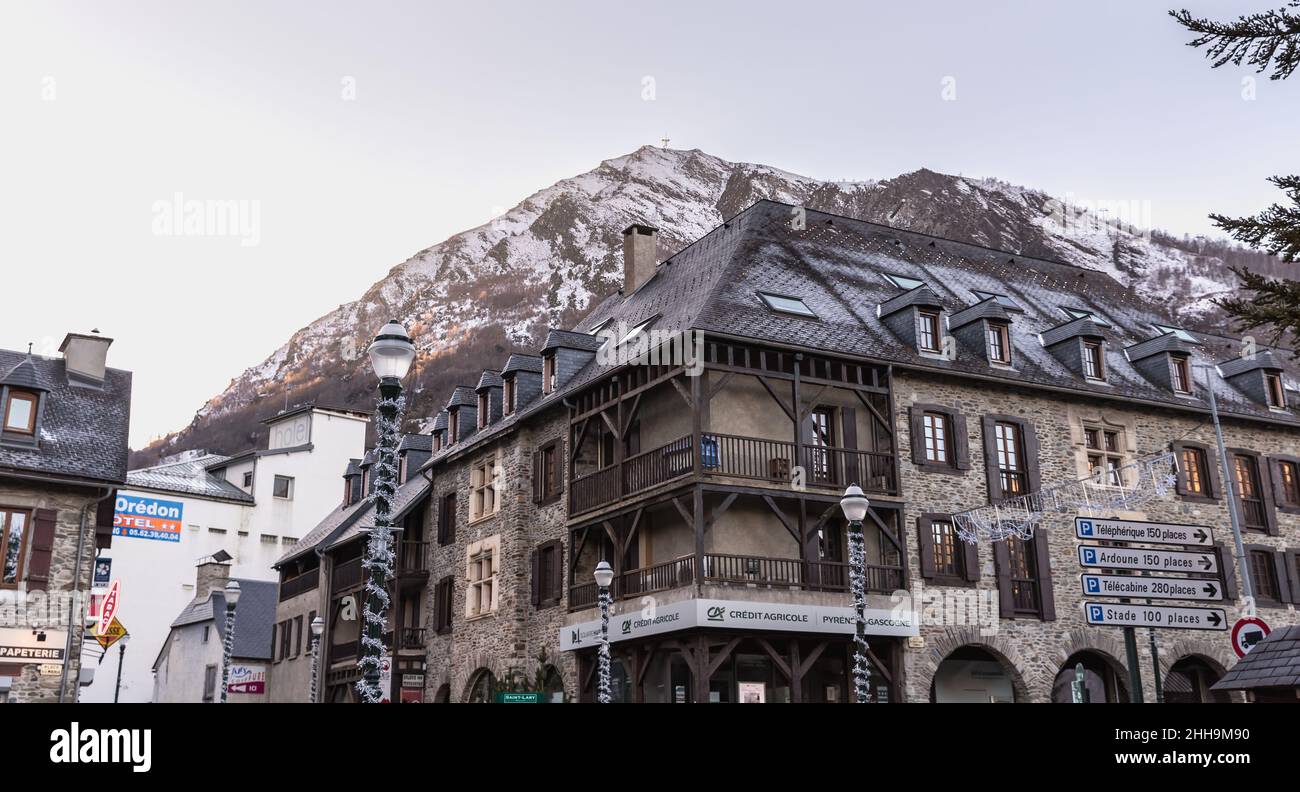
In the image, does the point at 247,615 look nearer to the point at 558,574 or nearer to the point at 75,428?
the point at 75,428

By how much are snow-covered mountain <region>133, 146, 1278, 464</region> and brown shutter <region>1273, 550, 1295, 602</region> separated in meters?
79.2

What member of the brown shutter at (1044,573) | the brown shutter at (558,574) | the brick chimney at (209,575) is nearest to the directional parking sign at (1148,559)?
the brown shutter at (1044,573)

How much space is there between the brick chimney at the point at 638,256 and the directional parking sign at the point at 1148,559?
913 inches

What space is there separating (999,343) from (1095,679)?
8002mm

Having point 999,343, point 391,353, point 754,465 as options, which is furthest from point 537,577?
point 391,353

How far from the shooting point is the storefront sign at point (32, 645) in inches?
920

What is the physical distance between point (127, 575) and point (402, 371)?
1854 inches

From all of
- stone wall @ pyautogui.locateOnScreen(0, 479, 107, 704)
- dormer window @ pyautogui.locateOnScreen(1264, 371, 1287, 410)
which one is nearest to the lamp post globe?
stone wall @ pyautogui.locateOnScreen(0, 479, 107, 704)

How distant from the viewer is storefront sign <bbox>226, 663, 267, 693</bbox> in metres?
44.3
